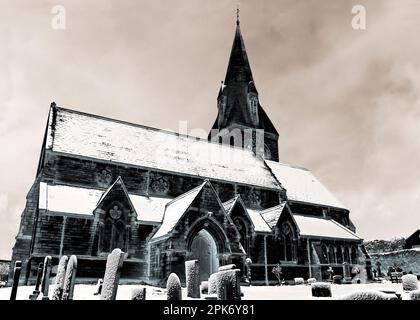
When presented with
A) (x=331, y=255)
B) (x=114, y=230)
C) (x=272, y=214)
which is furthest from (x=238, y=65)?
(x=114, y=230)

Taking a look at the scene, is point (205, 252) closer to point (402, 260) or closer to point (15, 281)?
point (15, 281)

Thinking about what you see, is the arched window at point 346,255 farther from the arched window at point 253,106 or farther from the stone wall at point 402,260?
the arched window at point 253,106

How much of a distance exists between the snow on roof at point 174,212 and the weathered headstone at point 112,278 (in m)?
10.4

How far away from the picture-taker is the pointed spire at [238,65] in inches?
1750

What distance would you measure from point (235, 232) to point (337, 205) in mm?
19989

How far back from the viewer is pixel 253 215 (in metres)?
28.4

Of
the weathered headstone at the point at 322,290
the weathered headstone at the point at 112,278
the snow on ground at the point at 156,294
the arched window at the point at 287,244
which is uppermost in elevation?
the arched window at the point at 287,244

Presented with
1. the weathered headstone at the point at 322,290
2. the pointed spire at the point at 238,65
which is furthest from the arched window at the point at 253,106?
the weathered headstone at the point at 322,290

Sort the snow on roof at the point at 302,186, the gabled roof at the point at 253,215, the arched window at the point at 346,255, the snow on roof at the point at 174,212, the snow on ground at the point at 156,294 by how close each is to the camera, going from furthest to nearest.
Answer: the snow on roof at the point at 302,186 < the arched window at the point at 346,255 < the gabled roof at the point at 253,215 < the snow on roof at the point at 174,212 < the snow on ground at the point at 156,294

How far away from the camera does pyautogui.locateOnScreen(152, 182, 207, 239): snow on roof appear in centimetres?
2019

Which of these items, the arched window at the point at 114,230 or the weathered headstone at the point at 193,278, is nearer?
the weathered headstone at the point at 193,278

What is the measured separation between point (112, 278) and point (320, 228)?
26388 mm
